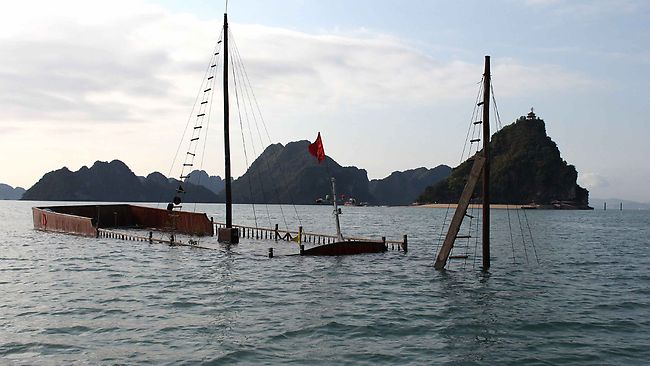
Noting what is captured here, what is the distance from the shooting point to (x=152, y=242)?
45781 millimetres

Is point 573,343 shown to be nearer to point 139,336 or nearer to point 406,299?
point 406,299

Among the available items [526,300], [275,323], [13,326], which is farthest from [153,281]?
[526,300]

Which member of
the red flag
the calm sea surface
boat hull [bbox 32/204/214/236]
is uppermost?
the red flag

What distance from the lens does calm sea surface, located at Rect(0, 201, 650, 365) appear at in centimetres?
1510

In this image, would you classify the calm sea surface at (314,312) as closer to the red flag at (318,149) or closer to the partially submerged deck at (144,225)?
the red flag at (318,149)

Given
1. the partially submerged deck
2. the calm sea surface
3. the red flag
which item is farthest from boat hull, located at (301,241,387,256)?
the red flag

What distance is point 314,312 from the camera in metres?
20.3

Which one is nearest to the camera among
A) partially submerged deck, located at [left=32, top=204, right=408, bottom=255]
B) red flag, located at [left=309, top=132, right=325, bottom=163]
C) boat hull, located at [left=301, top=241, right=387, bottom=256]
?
red flag, located at [left=309, top=132, right=325, bottom=163]

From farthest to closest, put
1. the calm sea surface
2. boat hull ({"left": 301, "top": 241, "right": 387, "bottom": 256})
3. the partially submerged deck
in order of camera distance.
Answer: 1. the partially submerged deck
2. boat hull ({"left": 301, "top": 241, "right": 387, "bottom": 256})
3. the calm sea surface

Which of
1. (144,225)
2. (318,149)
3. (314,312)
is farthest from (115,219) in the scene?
(314,312)

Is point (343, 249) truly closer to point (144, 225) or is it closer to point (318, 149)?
point (318, 149)

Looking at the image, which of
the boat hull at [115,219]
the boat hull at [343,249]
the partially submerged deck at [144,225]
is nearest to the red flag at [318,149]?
the boat hull at [343,249]

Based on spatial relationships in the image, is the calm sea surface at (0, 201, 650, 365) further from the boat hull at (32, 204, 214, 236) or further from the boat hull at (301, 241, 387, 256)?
the boat hull at (32, 204, 214, 236)

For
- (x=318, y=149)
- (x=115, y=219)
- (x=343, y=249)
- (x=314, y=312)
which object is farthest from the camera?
(x=115, y=219)
